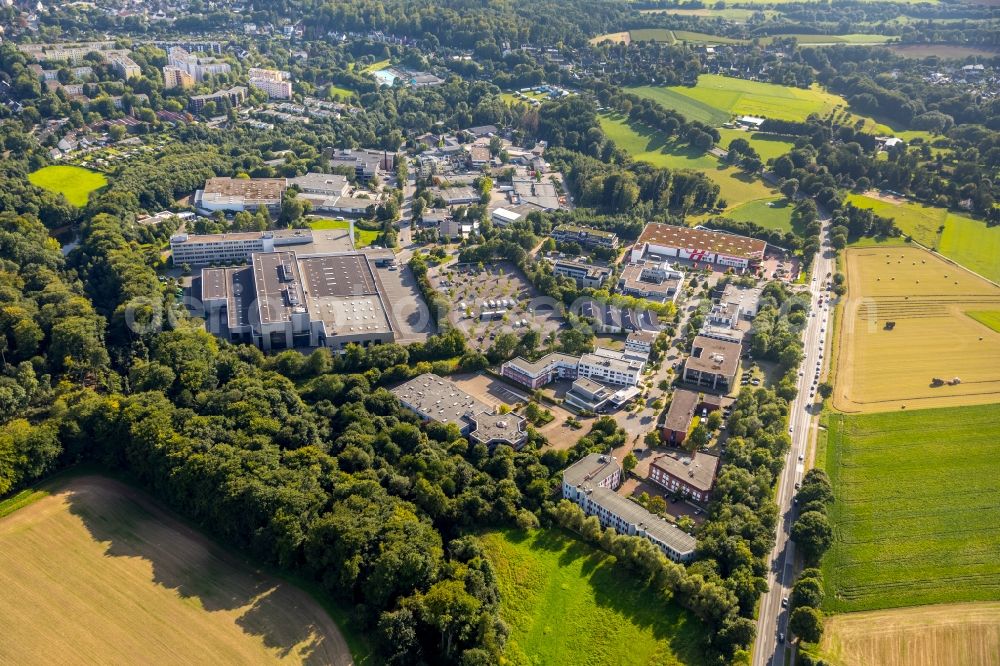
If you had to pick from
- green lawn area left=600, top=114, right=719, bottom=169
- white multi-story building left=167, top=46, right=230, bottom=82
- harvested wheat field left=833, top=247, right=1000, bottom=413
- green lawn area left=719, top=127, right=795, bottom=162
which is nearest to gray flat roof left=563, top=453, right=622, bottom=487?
harvested wheat field left=833, top=247, right=1000, bottom=413

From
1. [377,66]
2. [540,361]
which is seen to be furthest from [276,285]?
[377,66]

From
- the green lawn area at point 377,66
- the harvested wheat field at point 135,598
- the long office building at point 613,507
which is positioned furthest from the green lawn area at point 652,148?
the harvested wheat field at point 135,598

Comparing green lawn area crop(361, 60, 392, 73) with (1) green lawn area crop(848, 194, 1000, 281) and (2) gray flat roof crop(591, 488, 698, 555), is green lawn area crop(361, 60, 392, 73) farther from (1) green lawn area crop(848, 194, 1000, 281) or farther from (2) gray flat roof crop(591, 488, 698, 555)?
(2) gray flat roof crop(591, 488, 698, 555)

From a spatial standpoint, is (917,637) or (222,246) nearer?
(917,637)

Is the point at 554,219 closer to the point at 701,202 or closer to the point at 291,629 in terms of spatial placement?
the point at 701,202

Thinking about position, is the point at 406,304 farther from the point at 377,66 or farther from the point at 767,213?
the point at 377,66

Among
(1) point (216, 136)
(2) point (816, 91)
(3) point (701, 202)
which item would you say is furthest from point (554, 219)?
(2) point (816, 91)

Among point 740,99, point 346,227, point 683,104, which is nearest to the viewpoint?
point 346,227
